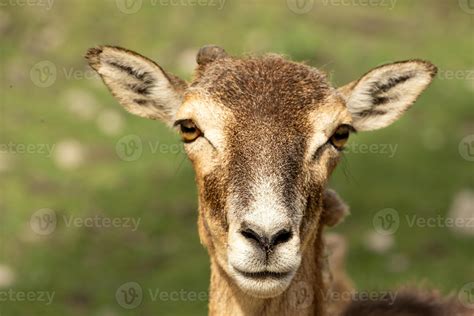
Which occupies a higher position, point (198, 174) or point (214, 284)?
point (198, 174)

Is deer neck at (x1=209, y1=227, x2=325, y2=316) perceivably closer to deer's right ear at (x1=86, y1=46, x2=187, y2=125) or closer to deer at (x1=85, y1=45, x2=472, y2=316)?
deer at (x1=85, y1=45, x2=472, y2=316)

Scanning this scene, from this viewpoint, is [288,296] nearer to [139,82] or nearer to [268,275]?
[268,275]

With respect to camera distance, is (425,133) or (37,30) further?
(37,30)

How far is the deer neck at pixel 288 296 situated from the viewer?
8.98 meters

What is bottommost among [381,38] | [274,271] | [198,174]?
[274,271]

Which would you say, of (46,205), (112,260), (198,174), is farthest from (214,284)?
(46,205)

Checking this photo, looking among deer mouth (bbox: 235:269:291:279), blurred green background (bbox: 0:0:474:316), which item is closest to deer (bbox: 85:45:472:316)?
deer mouth (bbox: 235:269:291:279)

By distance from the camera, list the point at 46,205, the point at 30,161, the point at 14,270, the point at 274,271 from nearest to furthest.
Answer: the point at 274,271, the point at 14,270, the point at 46,205, the point at 30,161

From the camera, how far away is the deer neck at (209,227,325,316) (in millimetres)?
8977

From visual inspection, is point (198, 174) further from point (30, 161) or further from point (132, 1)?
point (132, 1)

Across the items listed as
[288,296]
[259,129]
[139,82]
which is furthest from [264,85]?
[288,296]

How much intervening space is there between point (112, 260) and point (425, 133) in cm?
777

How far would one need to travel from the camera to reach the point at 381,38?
82.0ft

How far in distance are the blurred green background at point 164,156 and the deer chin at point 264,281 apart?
498 centimetres
